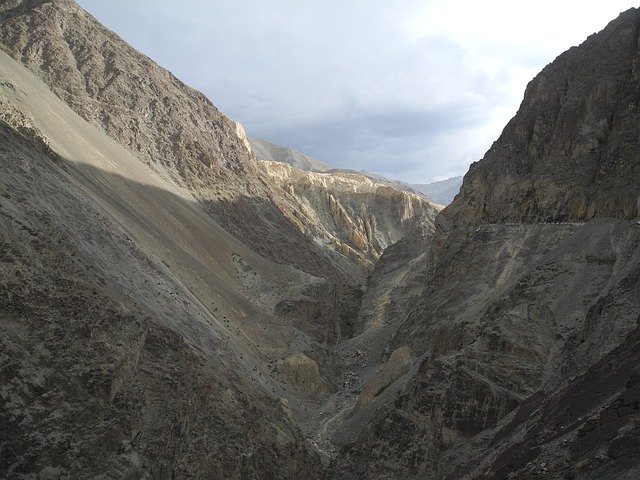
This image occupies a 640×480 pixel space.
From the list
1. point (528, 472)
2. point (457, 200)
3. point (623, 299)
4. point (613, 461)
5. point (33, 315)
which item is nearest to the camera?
point (613, 461)

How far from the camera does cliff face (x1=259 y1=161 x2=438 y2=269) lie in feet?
304

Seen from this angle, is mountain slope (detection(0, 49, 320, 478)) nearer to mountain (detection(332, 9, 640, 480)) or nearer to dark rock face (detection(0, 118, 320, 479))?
dark rock face (detection(0, 118, 320, 479))

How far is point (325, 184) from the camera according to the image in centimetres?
11225

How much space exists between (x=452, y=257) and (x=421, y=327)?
643cm

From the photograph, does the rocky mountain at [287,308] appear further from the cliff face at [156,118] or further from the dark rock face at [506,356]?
the cliff face at [156,118]

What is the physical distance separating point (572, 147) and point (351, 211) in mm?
68837

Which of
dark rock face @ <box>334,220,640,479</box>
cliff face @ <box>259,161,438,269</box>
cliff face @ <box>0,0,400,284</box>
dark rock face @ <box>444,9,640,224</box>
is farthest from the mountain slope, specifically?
cliff face @ <box>259,161,438,269</box>

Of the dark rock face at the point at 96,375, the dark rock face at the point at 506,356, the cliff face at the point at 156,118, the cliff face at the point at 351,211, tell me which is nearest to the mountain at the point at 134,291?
the dark rock face at the point at 96,375

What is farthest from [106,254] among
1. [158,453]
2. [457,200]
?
[457,200]

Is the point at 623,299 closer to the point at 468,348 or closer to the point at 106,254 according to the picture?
the point at 468,348

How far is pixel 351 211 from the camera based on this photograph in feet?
363

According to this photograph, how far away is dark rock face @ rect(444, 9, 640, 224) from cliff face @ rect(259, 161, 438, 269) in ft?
124

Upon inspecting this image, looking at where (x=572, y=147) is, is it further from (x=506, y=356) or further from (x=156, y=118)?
→ (x=156, y=118)

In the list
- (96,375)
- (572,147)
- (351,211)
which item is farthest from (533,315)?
(351,211)
